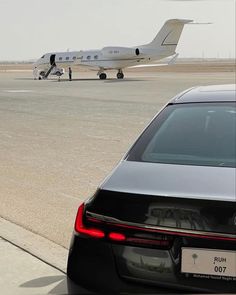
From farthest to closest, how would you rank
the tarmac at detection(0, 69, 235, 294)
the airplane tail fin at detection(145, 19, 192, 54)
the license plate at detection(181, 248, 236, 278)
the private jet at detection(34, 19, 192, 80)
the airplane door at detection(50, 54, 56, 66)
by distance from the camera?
the airplane tail fin at detection(145, 19, 192, 54) < the airplane door at detection(50, 54, 56, 66) < the private jet at detection(34, 19, 192, 80) < the tarmac at detection(0, 69, 235, 294) < the license plate at detection(181, 248, 236, 278)

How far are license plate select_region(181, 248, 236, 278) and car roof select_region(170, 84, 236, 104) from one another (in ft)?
5.06

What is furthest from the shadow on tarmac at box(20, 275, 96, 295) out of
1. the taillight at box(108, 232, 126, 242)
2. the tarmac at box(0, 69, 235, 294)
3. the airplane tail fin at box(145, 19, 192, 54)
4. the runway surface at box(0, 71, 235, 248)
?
the airplane tail fin at box(145, 19, 192, 54)

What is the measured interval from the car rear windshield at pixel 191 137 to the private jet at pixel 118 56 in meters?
52.0

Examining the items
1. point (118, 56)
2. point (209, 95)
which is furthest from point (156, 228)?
point (118, 56)

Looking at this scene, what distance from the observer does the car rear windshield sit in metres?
3.33

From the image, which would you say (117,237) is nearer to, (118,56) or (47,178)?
(47,178)

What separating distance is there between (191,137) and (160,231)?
1200 mm

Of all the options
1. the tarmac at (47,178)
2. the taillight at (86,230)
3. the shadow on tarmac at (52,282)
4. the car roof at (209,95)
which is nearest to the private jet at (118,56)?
the tarmac at (47,178)

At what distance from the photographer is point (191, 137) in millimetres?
3664

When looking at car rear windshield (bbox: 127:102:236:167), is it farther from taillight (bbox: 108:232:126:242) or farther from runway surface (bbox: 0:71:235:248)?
runway surface (bbox: 0:71:235:248)

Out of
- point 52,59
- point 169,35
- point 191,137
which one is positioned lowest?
point 191,137

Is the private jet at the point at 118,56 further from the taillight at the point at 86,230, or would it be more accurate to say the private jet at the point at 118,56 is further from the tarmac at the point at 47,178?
the taillight at the point at 86,230

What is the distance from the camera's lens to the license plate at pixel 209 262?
2.54 m

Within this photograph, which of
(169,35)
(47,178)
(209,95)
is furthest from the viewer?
(169,35)
